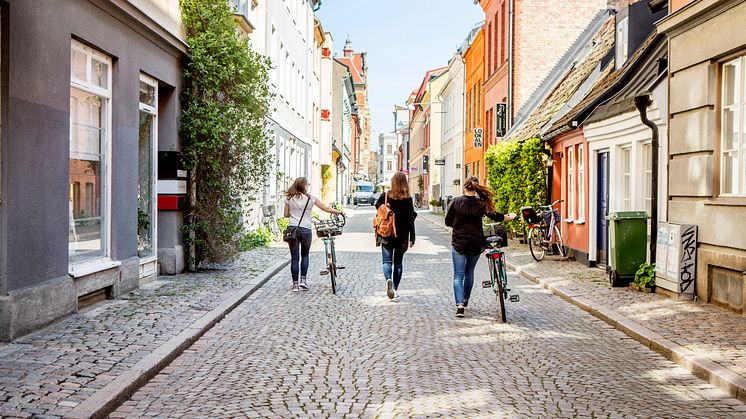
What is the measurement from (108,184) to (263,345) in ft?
12.3

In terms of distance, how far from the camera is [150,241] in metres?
12.9

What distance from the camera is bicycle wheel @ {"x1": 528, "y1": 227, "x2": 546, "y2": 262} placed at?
17.5 m

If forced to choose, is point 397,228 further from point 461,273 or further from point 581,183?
point 581,183

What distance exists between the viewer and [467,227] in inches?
394

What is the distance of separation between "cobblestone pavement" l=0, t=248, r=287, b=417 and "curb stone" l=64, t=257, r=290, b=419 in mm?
80

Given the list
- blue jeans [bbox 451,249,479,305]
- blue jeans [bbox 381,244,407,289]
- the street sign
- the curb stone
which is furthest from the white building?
the curb stone

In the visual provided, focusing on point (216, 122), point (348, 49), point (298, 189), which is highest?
point (348, 49)

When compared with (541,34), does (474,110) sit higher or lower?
lower

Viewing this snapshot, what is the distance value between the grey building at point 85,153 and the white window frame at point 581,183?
27.3ft

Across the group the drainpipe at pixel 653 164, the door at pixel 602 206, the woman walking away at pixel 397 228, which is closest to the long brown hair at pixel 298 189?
the woman walking away at pixel 397 228

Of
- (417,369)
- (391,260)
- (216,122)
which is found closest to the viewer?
(417,369)

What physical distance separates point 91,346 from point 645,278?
7716mm

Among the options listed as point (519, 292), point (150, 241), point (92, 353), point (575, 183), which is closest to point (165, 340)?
point (92, 353)

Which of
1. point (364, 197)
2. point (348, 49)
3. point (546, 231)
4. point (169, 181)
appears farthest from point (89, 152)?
point (348, 49)
